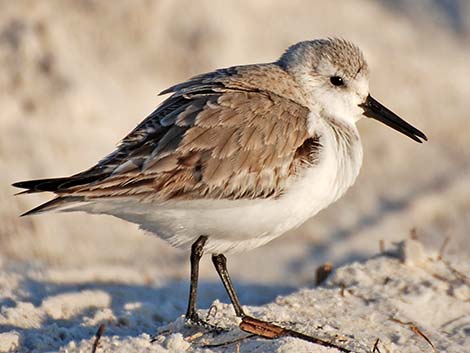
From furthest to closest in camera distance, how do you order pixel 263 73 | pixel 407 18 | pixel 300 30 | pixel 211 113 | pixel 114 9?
1. pixel 407 18
2. pixel 300 30
3. pixel 114 9
4. pixel 263 73
5. pixel 211 113

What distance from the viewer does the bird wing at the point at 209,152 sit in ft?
15.3

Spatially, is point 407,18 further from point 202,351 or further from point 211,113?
point 202,351

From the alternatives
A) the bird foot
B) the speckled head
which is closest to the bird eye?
the speckled head

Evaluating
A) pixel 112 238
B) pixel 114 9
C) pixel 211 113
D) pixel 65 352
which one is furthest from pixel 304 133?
pixel 114 9

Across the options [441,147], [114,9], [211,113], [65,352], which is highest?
[114,9]

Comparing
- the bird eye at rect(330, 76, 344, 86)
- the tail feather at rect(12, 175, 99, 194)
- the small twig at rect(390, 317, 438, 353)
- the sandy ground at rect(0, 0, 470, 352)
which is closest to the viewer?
the tail feather at rect(12, 175, 99, 194)

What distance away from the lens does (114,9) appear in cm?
930

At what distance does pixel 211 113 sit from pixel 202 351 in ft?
4.01

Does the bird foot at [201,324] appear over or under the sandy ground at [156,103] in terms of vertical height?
under

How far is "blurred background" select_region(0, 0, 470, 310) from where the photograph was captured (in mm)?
7965

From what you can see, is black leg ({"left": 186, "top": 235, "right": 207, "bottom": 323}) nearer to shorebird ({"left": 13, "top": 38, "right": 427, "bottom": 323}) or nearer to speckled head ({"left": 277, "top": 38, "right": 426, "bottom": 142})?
shorebird ({"left": 13, "top": 38, "right": 427, "bottom": 323})

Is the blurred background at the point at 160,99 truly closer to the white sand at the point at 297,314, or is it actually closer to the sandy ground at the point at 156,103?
the sandy ground at the point at 156,103

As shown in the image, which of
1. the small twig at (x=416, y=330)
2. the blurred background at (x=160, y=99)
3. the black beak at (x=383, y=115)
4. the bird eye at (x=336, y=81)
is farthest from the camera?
the blurred background at (x=160, y=99)

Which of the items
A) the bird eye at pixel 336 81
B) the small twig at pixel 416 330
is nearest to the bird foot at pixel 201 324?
the small twig at pixel 416 330
